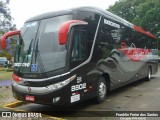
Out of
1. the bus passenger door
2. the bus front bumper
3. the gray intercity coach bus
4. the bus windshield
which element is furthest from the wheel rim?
the bus windshield

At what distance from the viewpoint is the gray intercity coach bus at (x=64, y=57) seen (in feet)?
22.5

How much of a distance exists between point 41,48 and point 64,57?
2.74 ft

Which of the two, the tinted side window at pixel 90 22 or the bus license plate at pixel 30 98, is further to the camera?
the tinted side window at pixel 90 22

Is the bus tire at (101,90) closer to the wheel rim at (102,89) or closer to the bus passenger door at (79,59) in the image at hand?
the wheel rim at (102,89)

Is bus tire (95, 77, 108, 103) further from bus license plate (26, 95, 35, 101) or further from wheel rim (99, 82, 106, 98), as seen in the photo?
bus license plate (26, 95, 35, 101)

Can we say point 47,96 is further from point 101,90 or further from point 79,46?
point 101,90

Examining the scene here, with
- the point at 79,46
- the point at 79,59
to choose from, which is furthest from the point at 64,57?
the point at 79,46

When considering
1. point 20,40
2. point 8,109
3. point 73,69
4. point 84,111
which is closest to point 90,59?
point 73,69

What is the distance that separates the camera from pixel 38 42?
7.41 m

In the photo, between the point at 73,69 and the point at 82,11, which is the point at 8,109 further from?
the point at 82,11

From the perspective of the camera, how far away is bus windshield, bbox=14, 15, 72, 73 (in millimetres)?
7012

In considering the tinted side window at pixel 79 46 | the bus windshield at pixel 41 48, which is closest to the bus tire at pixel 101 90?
the tinted side window at pixel 79 46

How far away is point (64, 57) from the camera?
22.8 feet

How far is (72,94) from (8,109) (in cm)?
242
